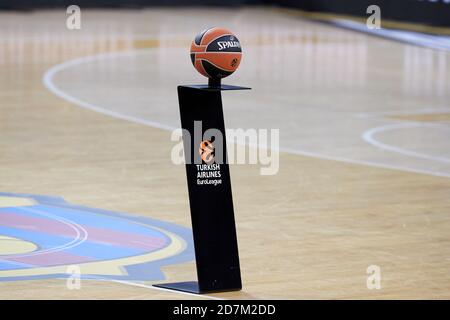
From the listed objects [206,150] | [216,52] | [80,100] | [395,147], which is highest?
[216,52]

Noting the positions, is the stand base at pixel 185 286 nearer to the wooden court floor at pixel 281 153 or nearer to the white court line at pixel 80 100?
→ the wooden court floor at pixel 281 153

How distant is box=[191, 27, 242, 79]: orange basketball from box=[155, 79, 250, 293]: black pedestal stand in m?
0.14

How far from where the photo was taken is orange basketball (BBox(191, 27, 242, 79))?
768 centimetres

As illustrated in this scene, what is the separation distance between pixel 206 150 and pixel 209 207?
384mm

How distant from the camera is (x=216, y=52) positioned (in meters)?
7.68

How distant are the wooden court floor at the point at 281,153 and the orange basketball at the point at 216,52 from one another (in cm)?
150

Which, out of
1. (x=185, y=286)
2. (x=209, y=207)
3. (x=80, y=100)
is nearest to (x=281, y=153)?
(x=80, y=100)

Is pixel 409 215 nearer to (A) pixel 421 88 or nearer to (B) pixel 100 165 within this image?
(B) pixel 100 165

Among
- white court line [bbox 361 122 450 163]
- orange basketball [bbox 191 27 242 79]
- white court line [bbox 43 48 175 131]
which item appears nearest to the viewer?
orange basketball [bbox 191 27 242 79]

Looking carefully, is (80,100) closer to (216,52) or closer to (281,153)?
(281,153)

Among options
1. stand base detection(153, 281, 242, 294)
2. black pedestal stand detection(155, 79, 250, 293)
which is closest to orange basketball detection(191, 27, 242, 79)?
black pedestal stand detection(155, 79, 250, 293)

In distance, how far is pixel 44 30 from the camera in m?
29.1

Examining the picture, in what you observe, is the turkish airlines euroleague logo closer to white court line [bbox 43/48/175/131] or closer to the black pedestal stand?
the black pedestal stand

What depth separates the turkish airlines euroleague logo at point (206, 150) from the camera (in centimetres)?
787
